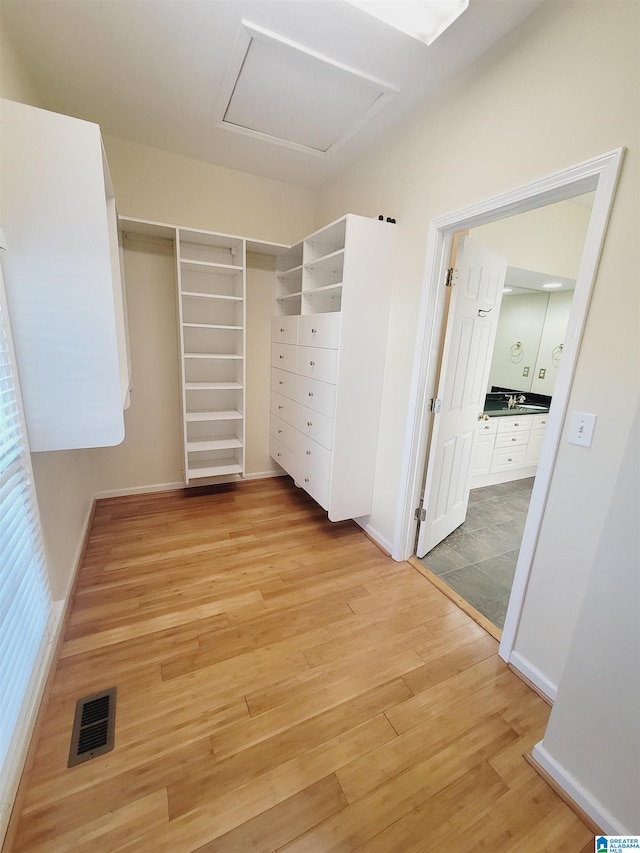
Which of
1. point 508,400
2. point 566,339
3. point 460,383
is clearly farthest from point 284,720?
point 508,400

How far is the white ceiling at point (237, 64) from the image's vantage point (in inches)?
56.1

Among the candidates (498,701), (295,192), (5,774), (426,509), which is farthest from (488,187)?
(5,774)

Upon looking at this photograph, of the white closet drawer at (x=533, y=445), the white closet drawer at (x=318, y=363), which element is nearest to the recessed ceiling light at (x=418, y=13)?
the white closet drawer at (x=318, y=363)

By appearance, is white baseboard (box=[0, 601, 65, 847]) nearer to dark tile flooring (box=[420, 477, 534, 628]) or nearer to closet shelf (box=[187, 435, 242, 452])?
closet shelf (box=[187, 435, 242, 452])

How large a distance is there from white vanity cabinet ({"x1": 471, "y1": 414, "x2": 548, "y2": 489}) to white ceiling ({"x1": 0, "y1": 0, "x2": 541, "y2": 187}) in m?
2.82

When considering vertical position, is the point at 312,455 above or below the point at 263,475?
above

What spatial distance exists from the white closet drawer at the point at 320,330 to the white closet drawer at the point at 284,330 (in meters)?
0.11

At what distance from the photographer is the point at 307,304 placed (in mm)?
2764

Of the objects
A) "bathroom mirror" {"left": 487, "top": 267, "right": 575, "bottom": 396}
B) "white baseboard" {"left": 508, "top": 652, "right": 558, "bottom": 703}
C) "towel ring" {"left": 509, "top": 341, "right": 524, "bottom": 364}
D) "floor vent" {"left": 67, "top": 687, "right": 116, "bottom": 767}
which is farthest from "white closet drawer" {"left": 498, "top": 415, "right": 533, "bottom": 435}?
"floor vent" {"left": 67, "top": 687, "right": 116, "bottom": 767}

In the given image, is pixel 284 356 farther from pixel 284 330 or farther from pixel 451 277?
pixel 451 277

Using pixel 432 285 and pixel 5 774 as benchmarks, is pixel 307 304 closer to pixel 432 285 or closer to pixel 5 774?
pixel 432 285

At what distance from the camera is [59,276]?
4.06 ft

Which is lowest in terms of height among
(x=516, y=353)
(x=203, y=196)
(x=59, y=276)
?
(x=516, y=353)

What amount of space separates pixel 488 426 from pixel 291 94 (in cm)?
318
